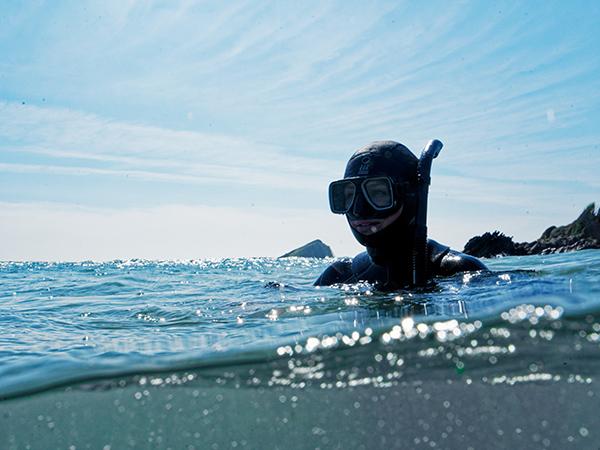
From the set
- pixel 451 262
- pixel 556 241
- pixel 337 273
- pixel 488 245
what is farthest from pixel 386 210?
pixel 556 241

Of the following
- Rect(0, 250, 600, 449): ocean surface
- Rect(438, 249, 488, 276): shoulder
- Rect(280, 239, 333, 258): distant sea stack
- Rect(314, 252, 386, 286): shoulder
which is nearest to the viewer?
Rect(0, 250, 600, 449): ocean surface

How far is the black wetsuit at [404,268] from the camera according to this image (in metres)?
4.90

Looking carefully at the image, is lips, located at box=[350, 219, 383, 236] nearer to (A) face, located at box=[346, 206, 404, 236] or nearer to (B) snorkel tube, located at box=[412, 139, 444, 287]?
(A) face, located at box=[346, 206, 404, 236]

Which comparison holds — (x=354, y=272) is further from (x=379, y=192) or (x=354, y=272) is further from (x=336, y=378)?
(x=336, y=378)

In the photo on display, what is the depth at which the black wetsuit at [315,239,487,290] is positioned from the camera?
16.1ft

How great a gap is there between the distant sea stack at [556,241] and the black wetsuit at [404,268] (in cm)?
2485

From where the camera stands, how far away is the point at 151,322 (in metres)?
4.67

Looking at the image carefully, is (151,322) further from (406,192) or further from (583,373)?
(583,373)

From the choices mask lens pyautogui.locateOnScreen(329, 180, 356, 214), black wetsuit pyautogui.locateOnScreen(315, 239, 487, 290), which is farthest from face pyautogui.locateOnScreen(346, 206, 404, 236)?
black wetsuit pyautogui.locateOnScreen(315, 239, 487, 290)

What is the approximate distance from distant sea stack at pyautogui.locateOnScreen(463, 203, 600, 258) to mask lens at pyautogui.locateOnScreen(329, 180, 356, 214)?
25698 millimetres

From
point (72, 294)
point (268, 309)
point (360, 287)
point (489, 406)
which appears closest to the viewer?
point (489, 406)

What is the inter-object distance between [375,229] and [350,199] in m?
0.35

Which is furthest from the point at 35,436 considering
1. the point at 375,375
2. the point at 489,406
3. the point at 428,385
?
the point at 489,406

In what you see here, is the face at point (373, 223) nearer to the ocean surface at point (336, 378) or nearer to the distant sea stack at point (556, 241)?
the ocean surface at point (336, 378)
